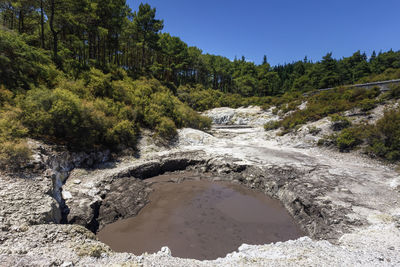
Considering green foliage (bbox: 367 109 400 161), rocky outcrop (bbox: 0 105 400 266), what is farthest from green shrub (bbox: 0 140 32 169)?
green foliage (bbox: 367 109 400 161)

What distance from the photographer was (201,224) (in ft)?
29.2

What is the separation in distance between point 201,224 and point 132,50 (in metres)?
42.1

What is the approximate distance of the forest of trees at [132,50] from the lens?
2008 cm

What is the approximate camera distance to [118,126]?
15289 mm

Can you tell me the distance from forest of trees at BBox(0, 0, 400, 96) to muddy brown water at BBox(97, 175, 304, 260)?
56.4 feet

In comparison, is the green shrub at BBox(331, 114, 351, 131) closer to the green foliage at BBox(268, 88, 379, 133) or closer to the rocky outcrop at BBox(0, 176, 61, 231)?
the green foliage at BBox(268, 88, 379, 133)

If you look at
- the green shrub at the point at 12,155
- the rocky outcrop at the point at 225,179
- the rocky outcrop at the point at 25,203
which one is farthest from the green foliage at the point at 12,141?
the rocky outcrop at the point at 25,203

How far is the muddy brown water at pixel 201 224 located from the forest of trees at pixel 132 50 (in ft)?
56.4

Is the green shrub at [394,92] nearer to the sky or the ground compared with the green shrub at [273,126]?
nearer to the sky

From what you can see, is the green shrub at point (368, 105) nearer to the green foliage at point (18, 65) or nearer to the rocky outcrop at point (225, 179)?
the rocky outcrop at point (225, 179)

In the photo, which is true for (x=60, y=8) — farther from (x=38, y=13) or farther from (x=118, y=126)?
(x=118, y=126)

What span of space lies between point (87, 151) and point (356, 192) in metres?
18.2

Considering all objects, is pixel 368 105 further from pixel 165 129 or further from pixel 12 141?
pixel 12 141

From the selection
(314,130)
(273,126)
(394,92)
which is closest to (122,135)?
(314,130)
